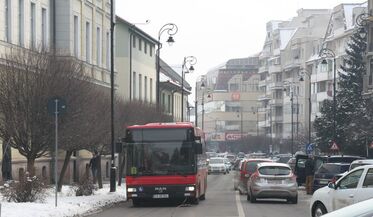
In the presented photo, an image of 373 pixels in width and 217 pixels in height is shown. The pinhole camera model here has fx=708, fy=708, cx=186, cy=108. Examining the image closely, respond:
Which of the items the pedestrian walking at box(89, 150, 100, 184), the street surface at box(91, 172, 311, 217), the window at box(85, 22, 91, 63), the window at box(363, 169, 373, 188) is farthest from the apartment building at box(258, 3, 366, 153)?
the window at box(363, 169, 373, 188)

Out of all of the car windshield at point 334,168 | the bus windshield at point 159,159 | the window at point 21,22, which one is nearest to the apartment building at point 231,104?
the window at point 21,22

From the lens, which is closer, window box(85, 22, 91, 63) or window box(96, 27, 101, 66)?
window box(85, 22, 91, 63)

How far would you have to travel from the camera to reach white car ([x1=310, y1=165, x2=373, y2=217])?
591 inches

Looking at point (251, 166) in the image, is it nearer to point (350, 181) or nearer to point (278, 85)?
point (350, 181)

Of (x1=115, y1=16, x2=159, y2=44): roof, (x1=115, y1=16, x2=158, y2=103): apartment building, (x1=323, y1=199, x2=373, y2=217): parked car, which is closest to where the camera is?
(x1=323, y1=199, x2=373, y2=217): parked car

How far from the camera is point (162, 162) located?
23.8 m

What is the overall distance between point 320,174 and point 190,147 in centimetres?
867

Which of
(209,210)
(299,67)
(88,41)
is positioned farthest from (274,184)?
(299,67)

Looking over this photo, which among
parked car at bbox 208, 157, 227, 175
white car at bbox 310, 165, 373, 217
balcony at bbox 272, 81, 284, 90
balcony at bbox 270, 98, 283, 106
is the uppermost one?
balcony at bbox 272, 81, 284, 90

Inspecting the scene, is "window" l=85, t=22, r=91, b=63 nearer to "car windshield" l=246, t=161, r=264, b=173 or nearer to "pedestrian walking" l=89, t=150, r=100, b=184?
"pedestrian walking" l=89, t=150, r=100, b=184

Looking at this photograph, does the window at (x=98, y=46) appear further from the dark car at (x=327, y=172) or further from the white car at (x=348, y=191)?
the white car at (x=348, y=191)

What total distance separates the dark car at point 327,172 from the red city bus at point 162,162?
820 centimetres

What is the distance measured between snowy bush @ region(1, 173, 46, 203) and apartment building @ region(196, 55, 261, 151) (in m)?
114

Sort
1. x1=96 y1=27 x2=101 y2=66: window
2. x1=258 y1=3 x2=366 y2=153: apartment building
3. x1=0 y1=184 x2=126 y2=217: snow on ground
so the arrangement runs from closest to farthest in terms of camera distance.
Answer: x1=0 y1=184 x2=126 y2=217: snow on ground → x1=96 y1=27 x2=101 y2=66: window → x1=258 y1=3 x2=366 y2=153: apartment building
